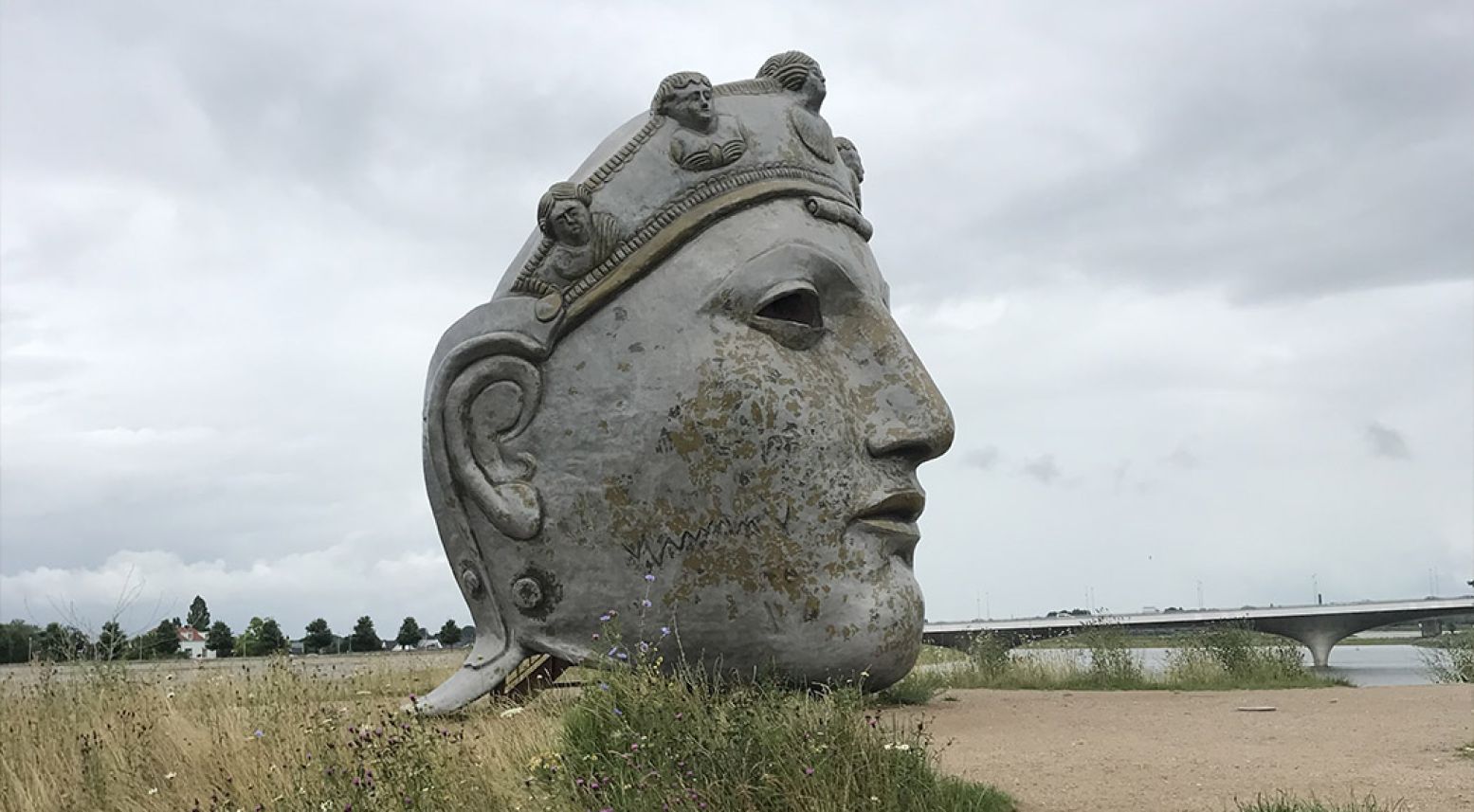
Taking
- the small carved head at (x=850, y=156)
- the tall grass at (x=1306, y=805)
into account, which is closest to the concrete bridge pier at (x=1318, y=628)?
the small carved head at (x=850, y=156)

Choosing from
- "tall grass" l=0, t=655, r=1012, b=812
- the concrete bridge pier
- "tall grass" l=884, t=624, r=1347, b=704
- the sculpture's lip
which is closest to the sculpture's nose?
the sculpture's lip

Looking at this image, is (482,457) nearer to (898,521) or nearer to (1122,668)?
(898,521)

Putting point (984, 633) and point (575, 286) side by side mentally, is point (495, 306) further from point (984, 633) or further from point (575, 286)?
point (984, 633)

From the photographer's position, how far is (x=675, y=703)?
4.81m

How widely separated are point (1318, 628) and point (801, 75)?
81.8 ft

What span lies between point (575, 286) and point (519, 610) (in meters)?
1.87

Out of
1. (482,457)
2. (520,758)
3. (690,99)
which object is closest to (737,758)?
(520,758)

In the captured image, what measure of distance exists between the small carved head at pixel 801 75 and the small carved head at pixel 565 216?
1650 mm

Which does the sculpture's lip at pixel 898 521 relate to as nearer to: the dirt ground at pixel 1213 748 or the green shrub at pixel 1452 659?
the dirt ground at pixel 1213 748

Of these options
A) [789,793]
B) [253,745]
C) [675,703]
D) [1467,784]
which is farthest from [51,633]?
[1467,784]

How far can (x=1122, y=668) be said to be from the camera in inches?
457

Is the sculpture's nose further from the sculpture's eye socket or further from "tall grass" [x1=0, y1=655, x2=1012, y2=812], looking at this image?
"tall grass" [x1=0, y1=655, x2=1012, y2=812]

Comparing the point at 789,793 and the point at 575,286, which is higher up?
the point at 575,286

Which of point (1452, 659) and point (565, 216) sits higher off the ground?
point (565, 216)
